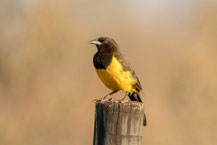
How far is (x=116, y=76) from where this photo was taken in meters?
6.93

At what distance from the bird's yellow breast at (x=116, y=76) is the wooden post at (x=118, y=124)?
210 cm

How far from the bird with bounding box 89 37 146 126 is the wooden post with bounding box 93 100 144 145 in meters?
2.05

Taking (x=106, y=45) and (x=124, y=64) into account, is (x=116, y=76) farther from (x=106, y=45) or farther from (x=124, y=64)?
(x=106, y=45)

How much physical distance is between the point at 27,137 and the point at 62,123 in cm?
76

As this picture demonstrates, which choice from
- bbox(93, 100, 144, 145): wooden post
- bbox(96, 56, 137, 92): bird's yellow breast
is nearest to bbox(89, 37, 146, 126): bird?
bbox(96, 56, 137, 92): bird's yellow breast

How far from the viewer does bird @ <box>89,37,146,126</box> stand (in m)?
6.93

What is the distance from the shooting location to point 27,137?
10.7 metres

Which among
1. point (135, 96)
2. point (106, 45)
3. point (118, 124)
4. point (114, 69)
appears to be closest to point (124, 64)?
point (114, 69)

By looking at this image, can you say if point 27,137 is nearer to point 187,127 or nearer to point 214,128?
point 187,127

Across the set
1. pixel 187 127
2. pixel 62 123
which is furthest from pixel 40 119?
pixel 187 127

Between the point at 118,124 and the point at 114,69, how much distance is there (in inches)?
92.0

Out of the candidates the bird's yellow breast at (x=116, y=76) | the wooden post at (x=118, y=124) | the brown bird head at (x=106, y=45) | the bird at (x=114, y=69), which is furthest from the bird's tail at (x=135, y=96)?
the wooden post at (x=118, y=124)

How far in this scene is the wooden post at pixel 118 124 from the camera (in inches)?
182

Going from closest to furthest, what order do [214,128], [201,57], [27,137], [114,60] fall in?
1. [114,60]
2. [27,137]
3. [214,128]
4. [201,57]
